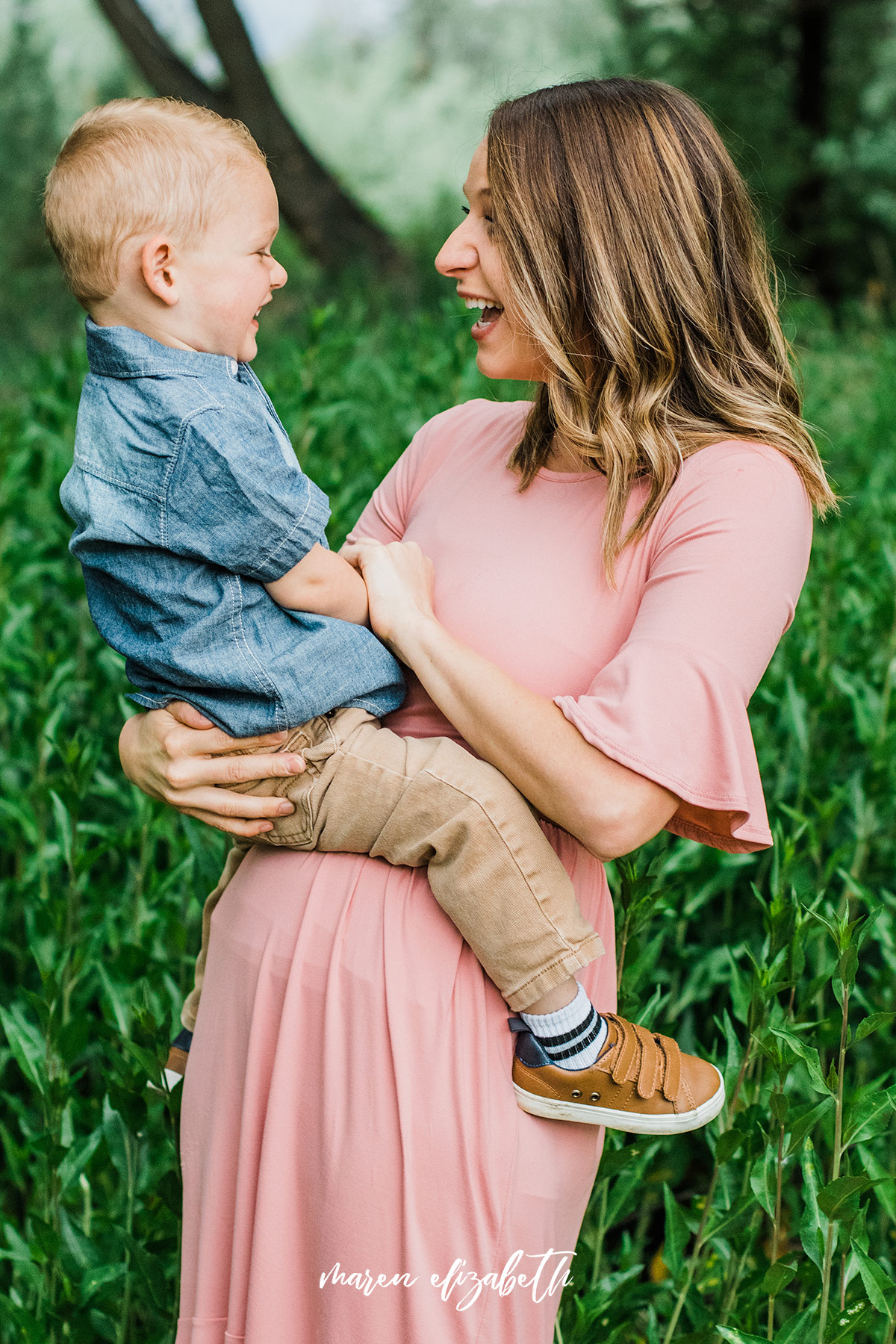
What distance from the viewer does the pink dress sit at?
55.6 inches

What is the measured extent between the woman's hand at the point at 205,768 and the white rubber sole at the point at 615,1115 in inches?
18.8

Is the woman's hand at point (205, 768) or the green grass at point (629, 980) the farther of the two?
the green grass at point (629, 980)

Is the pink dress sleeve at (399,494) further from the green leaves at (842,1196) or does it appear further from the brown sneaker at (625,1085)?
the green leaves at (842,1196)

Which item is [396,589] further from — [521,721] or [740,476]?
[740,476]

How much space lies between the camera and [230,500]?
1468 mm

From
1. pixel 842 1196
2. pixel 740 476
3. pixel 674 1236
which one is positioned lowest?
pixel 674 1236

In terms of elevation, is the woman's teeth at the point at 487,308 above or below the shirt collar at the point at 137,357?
below

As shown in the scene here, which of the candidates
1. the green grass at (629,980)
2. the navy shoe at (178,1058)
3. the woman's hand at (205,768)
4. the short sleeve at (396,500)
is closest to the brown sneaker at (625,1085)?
the green grass at (629,980)

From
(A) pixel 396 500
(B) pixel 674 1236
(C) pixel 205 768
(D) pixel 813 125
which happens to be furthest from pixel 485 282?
(D) pixel 813 125

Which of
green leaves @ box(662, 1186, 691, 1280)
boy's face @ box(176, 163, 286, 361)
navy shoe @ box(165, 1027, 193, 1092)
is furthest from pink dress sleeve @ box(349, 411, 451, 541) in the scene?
green leaves @ box(662, 1186, 691, 1280)

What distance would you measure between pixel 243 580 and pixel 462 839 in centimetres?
44

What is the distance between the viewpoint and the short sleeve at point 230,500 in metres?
1.46

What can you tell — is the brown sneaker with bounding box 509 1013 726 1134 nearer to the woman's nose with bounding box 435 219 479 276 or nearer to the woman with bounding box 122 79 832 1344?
the woman with bounding box 122 79 832 1344

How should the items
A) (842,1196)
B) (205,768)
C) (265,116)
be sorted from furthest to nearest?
(265,116) → (205,768) → (842,1196)
